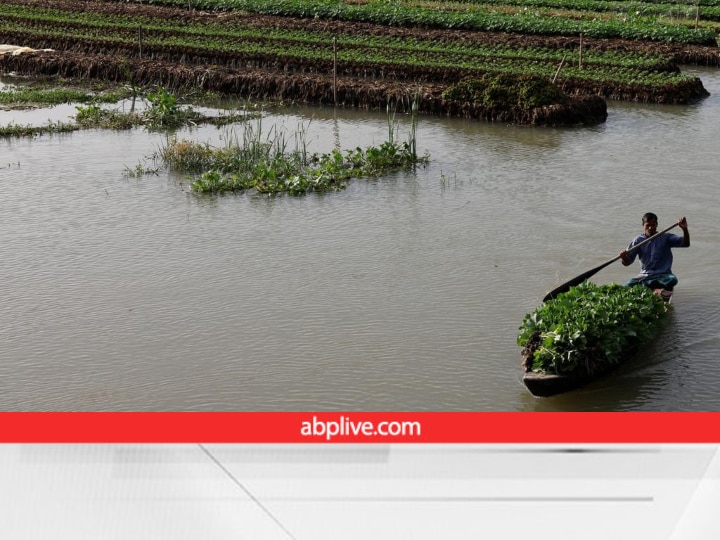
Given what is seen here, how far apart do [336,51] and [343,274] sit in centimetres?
1227

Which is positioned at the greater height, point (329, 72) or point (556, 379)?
point (329, 72)

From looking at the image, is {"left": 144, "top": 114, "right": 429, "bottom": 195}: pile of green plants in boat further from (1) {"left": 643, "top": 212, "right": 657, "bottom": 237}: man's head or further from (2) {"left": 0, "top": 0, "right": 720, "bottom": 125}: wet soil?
(1) {"left": 643, "top": 212, "right": 657, "bottom": 237}: man's head

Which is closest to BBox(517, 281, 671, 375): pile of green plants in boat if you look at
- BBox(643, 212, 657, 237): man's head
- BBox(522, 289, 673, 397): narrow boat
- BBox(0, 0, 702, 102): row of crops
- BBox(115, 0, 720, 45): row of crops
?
BBox(522, 289, 673, 397): narrow boat

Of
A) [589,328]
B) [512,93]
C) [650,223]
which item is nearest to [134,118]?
[512,93]

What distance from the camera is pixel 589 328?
23.3 ft

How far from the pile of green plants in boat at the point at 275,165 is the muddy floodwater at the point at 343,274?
0.31 meters

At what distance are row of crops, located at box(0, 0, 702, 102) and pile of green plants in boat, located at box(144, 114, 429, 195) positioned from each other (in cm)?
444

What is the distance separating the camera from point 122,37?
25234mm

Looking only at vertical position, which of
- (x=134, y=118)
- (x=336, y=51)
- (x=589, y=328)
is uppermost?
(x=336, y=51)

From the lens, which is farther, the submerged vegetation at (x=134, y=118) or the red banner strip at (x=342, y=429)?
the submerged vegetation at (x=134, y=118)

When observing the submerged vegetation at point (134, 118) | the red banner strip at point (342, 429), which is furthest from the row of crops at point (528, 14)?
the red banner strip at point (342, 429)

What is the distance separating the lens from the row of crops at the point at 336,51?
19859 mm

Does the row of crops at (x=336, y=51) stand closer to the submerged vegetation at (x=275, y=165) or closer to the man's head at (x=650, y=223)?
the submerged vegetation at (x=275, y=165)

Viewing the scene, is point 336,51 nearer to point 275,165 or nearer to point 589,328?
point 275,165
